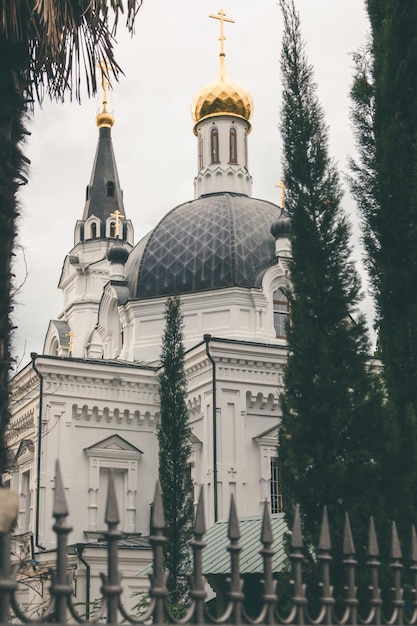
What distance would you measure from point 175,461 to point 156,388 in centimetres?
773

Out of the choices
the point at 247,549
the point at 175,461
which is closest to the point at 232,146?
the point at 175,461

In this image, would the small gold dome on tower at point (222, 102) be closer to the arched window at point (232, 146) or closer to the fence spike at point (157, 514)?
the arched window at point (232, 146)

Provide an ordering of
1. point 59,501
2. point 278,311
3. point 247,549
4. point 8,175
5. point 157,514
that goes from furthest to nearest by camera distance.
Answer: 1. point 278,311
2. point 247,549
3. point 8,175
4. point 157,514
5. point 59,501

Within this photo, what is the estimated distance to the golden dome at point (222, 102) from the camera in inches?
1457

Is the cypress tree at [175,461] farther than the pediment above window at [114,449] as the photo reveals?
No

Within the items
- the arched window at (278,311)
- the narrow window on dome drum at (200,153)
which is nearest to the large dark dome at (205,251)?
the arched window at (278,311)

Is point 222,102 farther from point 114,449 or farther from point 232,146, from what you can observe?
point 114,449

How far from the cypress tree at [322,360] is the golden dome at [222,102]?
91.2 ft

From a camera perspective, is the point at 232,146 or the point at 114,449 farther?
the point at 232,146

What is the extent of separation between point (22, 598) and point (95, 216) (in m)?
24.3

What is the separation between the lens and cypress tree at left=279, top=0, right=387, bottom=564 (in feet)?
27.3

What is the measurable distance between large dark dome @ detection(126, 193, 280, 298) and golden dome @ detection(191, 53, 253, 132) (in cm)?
569

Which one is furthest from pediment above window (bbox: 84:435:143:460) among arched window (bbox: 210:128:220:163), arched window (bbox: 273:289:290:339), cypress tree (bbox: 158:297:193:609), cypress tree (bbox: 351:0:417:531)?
cypress tree (bbox: 351:0:417:531)

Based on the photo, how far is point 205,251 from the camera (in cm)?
3069
